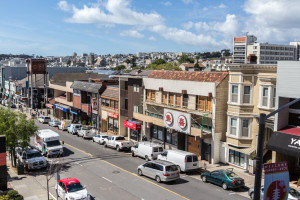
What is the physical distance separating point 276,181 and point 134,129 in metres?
31.8

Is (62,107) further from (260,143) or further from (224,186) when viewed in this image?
(260,143)

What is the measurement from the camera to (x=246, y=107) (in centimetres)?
3053

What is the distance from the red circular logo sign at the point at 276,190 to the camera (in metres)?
11.6

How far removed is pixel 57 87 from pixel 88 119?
614 inches

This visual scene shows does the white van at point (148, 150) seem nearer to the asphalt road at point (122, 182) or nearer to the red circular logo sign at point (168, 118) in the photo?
the asphalt road at point (122, 182)

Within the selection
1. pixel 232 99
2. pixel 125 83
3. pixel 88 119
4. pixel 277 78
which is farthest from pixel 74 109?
pixel 277 78

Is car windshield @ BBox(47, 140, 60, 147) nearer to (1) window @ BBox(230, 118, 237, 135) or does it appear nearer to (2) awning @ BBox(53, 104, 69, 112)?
(1) window @ BBox(230, 118, 237, 135)

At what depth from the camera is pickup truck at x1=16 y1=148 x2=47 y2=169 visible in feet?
103

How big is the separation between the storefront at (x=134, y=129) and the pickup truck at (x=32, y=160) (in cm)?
1385

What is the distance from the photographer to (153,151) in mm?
34156

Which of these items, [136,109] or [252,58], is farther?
[136,109]

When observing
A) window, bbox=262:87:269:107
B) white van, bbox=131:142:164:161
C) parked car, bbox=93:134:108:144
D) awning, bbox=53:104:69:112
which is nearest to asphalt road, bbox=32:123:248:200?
white van, bbox=131:142:164:161

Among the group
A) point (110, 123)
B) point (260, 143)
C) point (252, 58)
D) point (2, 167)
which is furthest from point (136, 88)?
point (260, 143)

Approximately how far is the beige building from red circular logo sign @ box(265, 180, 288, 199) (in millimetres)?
17728
